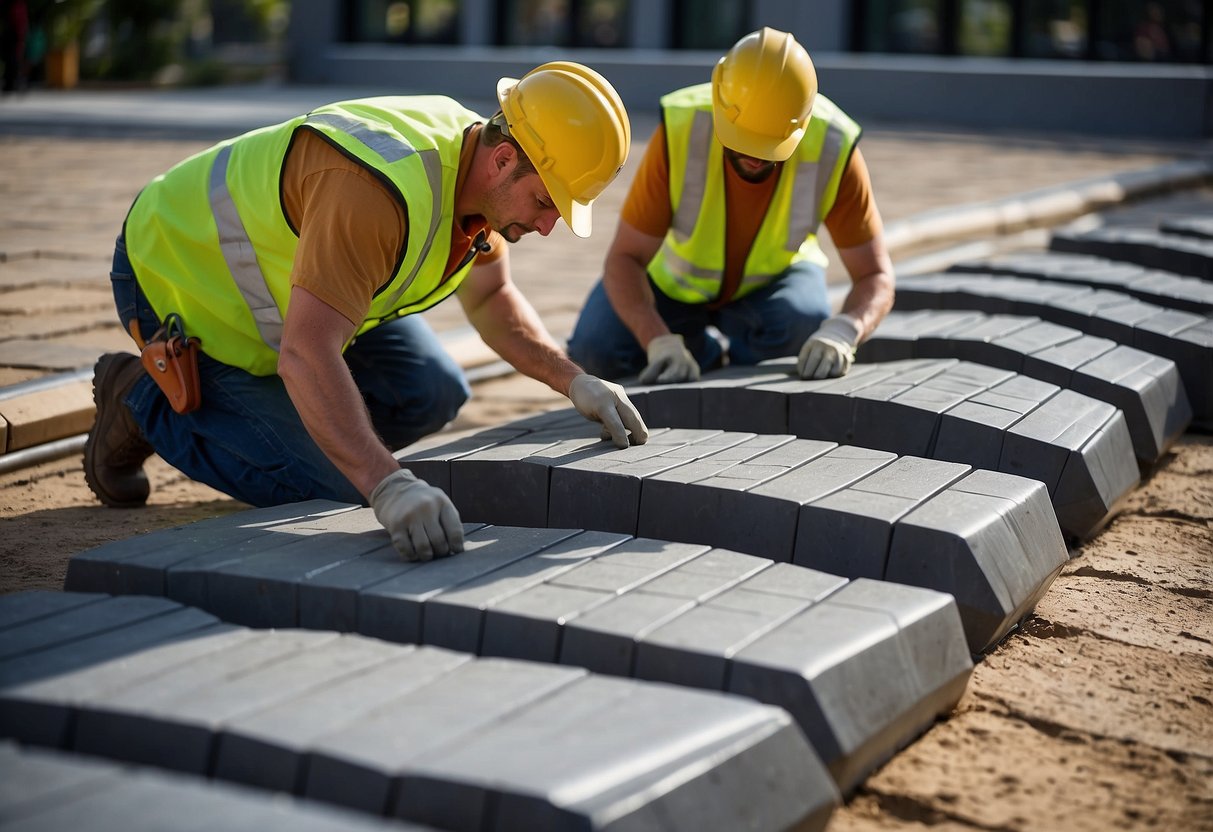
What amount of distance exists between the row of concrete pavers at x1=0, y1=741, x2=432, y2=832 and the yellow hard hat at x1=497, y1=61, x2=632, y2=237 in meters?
1.68

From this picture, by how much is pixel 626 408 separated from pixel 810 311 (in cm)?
143

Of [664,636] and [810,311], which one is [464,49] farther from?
[664,636]

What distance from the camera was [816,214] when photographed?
4383 millimetres

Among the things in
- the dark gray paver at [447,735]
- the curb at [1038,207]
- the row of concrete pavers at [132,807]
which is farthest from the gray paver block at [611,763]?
the curb at [1038,207]

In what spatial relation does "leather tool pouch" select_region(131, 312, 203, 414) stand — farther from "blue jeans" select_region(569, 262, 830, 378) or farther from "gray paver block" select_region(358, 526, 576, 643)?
"blue jeans" select_region(569, 262, 830, 378)

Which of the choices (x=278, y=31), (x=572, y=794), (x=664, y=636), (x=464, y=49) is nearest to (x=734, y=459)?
(x=664, y=636)

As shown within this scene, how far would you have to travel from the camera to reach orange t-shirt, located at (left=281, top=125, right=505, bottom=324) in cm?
291

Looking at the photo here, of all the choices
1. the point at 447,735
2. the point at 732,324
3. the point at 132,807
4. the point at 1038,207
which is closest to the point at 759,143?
the point at 732,324

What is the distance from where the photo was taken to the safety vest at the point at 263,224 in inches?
123

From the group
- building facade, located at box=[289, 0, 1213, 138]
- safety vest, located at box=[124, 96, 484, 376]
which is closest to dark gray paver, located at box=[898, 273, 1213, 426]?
safety vest, located at box=[124, 96, 484, 376]

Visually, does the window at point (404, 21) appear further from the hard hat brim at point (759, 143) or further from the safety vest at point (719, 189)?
the hard hat brim at point (759, 143)

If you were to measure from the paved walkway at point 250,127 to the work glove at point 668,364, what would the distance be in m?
1.50

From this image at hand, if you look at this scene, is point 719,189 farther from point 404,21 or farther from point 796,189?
point 404,21

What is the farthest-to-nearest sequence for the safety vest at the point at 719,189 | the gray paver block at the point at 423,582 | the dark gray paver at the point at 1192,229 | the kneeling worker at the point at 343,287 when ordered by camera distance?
the dark gray paver at the point at 1192,229 → the safety vest at the point at 719,189 → the kneeling worker at the point at 343,287 → the gray paver block at the point at 423,582
